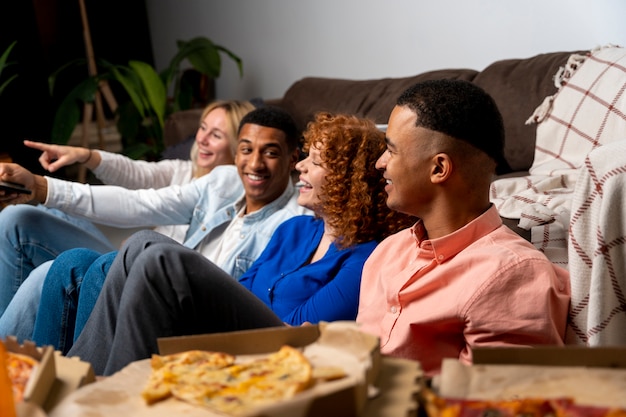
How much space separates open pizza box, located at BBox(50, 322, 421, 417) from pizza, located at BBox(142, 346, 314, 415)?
12 mm

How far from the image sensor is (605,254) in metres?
1.35

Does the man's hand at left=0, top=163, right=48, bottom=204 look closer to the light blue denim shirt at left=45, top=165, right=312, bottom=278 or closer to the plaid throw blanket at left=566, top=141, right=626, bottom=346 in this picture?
the light blue denim shirt at left=45, top=165, right=312, bottom=278

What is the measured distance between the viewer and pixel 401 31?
3688 millimetres

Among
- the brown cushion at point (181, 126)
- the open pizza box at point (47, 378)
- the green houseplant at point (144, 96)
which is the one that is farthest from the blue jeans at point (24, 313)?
the green houseplant at point (144, 96)

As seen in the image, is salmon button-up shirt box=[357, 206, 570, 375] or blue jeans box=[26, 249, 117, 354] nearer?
salmon button-up shirt box=[357, 206, 570, 375]

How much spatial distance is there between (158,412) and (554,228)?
43.9 inches

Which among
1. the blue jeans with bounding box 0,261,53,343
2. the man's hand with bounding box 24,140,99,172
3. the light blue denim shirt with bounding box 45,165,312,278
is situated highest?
the man's hand with bounding box 24,140,99,172

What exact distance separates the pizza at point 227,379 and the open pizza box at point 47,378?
0.09 metres

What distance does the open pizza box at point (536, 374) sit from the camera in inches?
36.8

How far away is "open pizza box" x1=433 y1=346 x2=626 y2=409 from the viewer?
3.06 ft

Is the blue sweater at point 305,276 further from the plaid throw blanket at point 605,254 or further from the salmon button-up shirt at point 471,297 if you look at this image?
the plaid throw blanket at point 605,254

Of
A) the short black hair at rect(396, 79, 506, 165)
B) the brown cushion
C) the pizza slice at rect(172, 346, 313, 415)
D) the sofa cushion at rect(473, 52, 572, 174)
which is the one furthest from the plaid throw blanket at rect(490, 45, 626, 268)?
the brown cushion

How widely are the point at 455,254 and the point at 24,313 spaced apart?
1132mm

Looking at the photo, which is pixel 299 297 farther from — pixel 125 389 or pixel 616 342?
pixel 125 389
